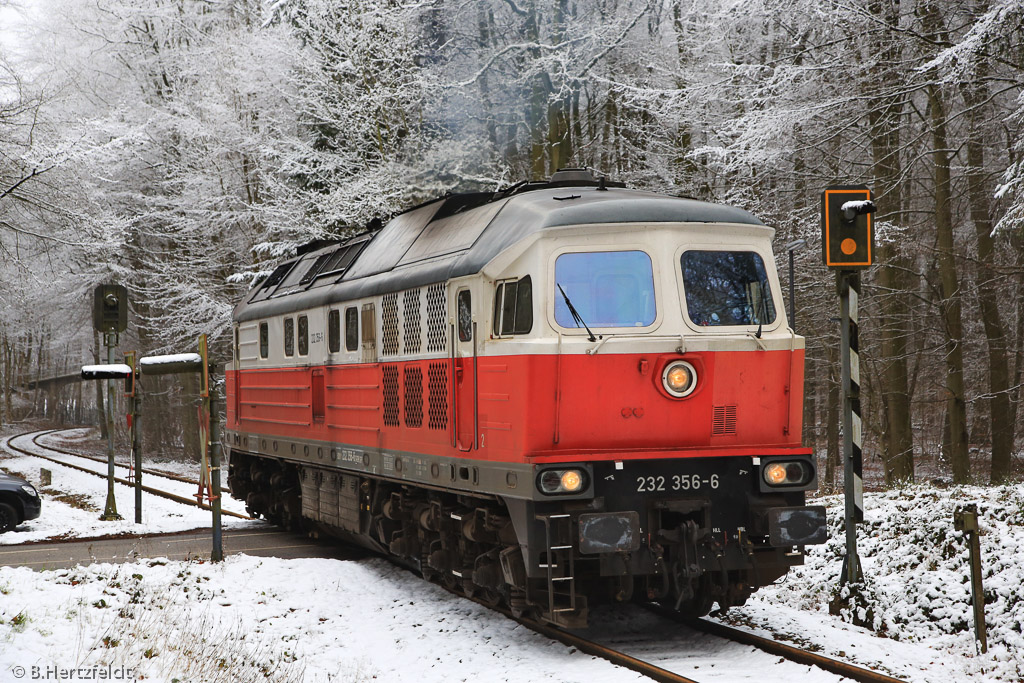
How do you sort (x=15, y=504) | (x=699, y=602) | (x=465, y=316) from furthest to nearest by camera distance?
1. (x=15, y=504)
2. (x=465, y=316)
3. (x=699, y=602)

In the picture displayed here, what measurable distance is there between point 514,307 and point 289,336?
6.24 meters

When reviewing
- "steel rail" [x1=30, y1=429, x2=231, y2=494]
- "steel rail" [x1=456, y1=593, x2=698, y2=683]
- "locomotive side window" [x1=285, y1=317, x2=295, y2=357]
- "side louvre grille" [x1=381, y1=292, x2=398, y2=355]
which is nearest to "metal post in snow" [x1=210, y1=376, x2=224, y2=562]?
"locomotive side window" [x1=285, y1=317, x2=295, y2=357]

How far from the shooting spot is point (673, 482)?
818cm

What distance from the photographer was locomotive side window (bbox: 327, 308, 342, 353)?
12.1 m

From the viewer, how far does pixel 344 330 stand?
11906 mm

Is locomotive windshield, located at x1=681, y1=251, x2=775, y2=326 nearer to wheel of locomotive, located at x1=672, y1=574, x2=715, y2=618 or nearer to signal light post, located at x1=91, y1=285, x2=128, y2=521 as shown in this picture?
wheel of locomotive, located at x1=672, y1=574, x2=715, y2=618

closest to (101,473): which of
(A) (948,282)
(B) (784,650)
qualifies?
(A) (948,282)

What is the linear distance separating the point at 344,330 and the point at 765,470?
5323 mm

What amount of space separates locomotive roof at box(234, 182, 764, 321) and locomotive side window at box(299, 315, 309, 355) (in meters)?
0.20

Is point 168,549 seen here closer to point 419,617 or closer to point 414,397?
point 419,617

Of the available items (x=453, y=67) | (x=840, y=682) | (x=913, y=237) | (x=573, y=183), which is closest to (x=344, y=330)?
(x=573, y=183)

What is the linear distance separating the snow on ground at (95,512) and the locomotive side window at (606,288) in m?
8.26

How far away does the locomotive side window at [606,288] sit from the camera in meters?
8.12

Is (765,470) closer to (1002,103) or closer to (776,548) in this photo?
(776,548)
